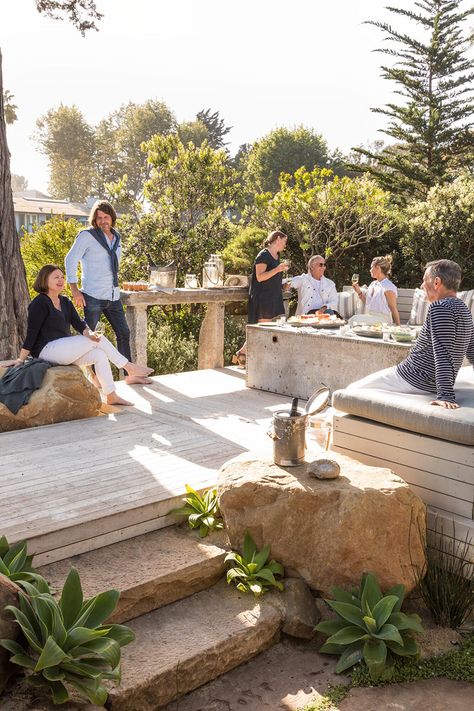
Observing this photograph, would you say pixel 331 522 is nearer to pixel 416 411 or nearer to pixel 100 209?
pixel 416 411

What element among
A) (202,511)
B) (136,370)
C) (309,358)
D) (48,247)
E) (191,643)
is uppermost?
(48,247)

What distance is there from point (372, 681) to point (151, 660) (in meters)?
0.87

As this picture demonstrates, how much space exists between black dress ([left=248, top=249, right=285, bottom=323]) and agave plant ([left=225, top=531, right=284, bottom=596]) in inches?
156

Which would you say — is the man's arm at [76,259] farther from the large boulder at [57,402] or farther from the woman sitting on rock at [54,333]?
the large boulder at [57,402]

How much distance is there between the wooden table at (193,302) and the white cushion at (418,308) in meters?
1.74

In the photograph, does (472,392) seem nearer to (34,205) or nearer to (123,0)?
(123,0)

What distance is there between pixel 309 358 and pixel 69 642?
3.59 metres

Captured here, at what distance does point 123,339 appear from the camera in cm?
601

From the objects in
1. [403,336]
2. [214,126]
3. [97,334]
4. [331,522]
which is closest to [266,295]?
[403,336]

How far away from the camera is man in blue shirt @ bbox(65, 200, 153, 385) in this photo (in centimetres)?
557

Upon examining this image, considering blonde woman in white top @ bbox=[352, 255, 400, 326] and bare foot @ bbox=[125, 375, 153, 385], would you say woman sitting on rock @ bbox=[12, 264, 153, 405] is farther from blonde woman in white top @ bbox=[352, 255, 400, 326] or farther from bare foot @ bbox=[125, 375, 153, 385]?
blonde woman in white top @ bbox=[352, 255, 400, 326]

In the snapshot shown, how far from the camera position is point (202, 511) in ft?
10.9

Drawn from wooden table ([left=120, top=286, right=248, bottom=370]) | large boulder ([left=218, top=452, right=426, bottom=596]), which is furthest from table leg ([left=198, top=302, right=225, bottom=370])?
large boulder ([left=218, top=452, right=426, bottom=596])

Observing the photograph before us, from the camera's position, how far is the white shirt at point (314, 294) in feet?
23.3
